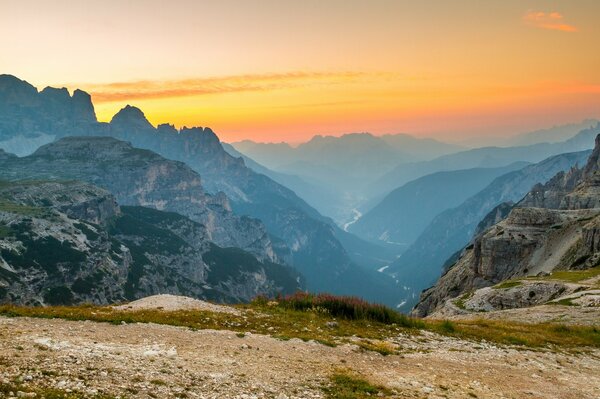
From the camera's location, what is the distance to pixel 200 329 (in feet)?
96.2

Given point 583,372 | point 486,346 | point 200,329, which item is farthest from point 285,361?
point 583,372

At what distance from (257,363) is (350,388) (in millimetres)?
5304

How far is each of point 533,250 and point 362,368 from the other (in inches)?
3405

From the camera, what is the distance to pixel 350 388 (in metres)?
21.8

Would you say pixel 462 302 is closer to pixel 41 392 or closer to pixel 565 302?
pixel 565 302

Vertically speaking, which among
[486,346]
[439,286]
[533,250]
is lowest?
[439,286]

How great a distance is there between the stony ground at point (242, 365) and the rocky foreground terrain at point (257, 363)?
5 centimetres

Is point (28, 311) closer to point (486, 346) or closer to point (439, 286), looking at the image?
point (486, 346)

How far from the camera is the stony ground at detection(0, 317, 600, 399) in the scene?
19.2m

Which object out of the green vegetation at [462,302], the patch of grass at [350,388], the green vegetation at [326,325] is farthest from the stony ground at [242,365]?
the green vegetation at [462,302]

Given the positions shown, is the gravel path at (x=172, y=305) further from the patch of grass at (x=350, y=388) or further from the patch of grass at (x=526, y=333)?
the patch of grass at (x=526, y=333)

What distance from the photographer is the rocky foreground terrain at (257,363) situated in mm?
18984

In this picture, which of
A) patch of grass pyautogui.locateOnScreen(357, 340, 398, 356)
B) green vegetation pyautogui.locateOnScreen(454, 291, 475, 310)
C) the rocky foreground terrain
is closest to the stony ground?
the rocky foreground terrain

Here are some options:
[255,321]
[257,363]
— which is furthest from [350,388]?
[255,321]
